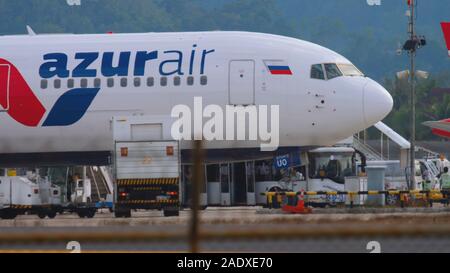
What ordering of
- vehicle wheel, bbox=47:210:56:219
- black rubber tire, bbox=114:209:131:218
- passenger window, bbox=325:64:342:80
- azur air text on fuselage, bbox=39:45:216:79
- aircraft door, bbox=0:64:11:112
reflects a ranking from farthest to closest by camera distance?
vehicle wheel, bbox=47:210:56:219
aircraft door, bbox=0:64:11:112
passenger window, bbox=325:64:342:80
azur air text on fuselage, bbox=39:45:216:79
black rubber tire, bbox=114:209:131:218

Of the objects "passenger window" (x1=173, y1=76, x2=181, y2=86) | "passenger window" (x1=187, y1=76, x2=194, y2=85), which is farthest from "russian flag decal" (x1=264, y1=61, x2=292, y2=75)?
"passenger window" (x1=173, y1=76, x2=181, y2=86)

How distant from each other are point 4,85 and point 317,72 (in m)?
8.29

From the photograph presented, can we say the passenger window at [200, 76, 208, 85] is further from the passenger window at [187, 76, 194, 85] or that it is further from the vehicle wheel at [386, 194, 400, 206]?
the vehicle wheel at [386, 194, 400, 206]

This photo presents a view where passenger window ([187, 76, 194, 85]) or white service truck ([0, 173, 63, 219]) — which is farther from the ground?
passenger window ([187, 76, 194, 85])

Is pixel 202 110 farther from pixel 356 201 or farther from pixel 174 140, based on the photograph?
pixel 356 201

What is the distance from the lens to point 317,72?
3497cm

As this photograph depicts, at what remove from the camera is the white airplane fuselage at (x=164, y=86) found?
34719mm

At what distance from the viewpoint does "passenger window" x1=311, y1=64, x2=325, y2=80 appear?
34.9m

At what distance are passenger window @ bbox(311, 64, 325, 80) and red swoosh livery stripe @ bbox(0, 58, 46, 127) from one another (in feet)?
23.5

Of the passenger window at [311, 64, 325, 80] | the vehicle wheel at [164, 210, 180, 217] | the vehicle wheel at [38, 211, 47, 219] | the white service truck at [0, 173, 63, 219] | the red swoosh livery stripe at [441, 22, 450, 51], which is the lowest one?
the vehicle wheel at [38, 211, 47, 219]

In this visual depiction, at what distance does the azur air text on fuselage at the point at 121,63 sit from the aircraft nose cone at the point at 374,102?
13.7 ft

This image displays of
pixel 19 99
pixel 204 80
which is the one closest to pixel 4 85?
pixel 19 99

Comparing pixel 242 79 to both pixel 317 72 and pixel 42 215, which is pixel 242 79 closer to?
pixel 317 72

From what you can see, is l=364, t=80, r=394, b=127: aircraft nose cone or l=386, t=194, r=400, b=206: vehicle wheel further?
l=386, t=194, r=400, b=206: vehicle wheel
